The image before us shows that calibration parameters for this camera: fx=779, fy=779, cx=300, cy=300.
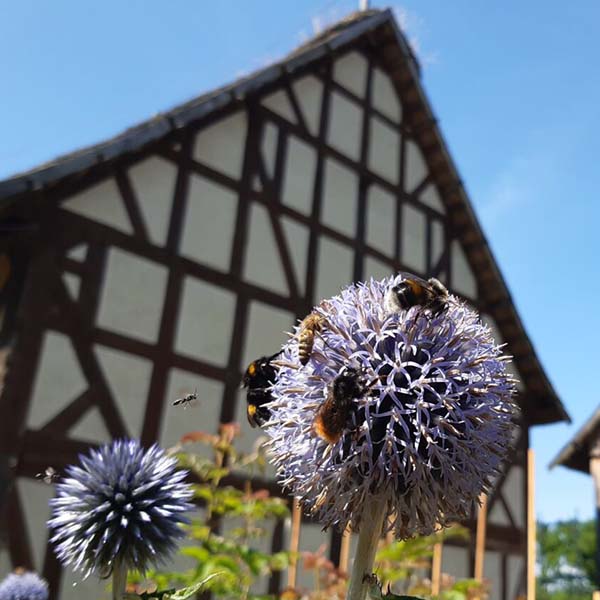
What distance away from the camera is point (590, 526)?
6756cm

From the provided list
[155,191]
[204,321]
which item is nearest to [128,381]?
[204,321]

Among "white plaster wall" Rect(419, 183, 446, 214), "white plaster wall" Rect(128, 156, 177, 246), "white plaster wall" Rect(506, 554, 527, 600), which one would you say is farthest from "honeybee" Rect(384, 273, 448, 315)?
"white plaster wall" Rect(506, 554, 527, 600)

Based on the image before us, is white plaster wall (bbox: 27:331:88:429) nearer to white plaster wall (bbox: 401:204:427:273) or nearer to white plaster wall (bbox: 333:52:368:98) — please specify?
white plaster wall (bbox: 401:204:427:273)

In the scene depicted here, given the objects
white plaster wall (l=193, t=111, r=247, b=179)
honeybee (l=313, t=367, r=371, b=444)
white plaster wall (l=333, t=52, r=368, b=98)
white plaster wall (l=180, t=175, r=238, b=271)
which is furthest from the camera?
white plaster wall (l=333, t=52, r=368, b=98)

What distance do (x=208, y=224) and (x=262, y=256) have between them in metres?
0.83

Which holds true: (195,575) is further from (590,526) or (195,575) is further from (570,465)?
(590,526)

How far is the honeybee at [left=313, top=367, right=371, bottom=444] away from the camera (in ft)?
5.72

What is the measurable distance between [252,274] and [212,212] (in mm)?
846

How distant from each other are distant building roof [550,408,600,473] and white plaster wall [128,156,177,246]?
7687 mm

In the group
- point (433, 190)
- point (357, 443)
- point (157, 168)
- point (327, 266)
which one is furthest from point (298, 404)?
point (433, 190)

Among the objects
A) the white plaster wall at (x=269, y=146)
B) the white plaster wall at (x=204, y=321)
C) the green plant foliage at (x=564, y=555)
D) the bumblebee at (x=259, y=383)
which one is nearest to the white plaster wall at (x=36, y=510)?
the white plaster wall at (x=204, y=321)

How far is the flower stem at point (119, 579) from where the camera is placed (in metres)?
2.16

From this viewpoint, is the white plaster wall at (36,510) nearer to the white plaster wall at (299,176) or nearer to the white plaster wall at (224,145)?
the white plaster wall at (224,145)

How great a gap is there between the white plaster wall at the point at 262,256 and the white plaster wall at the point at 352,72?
2.98 m
